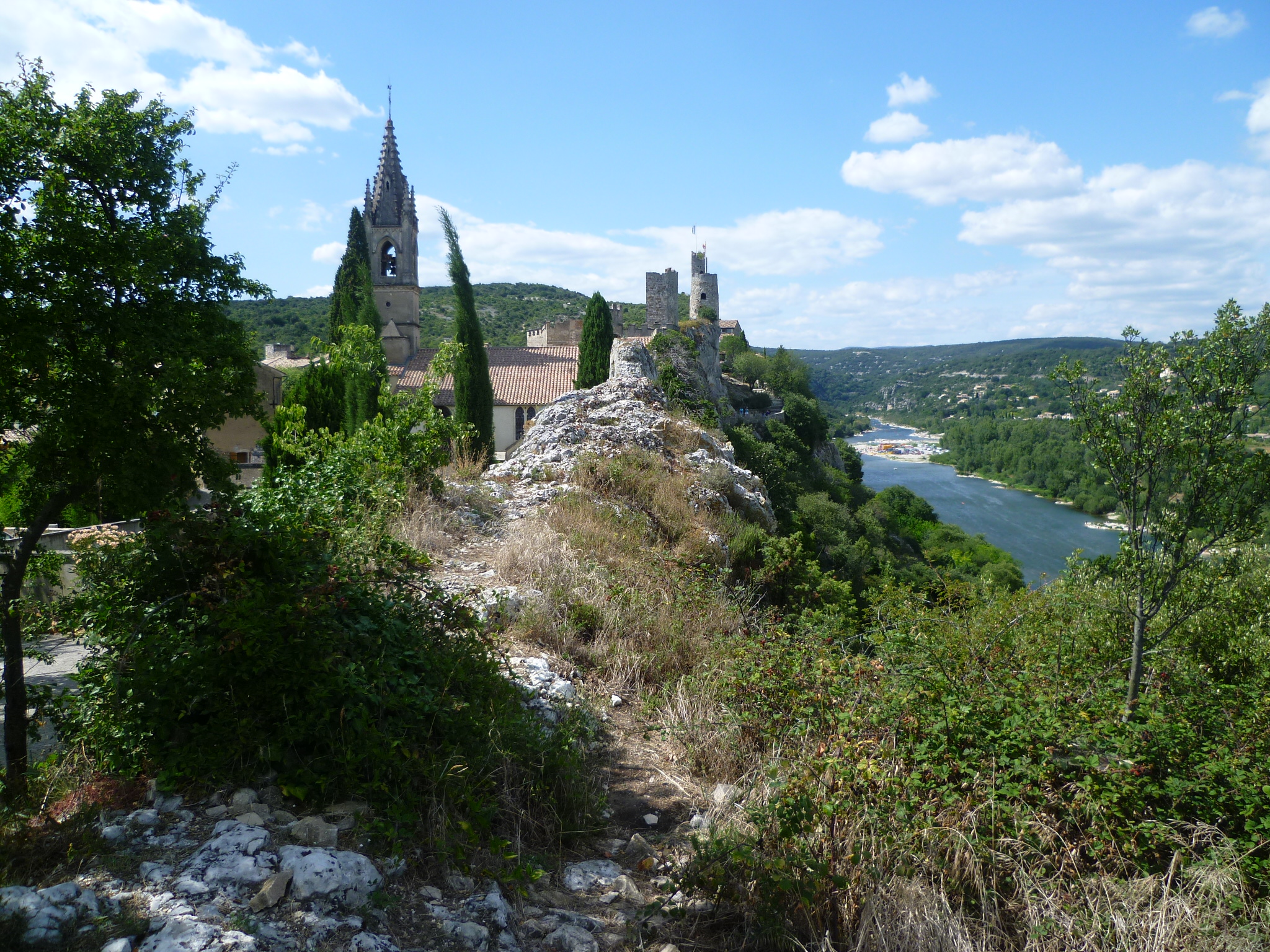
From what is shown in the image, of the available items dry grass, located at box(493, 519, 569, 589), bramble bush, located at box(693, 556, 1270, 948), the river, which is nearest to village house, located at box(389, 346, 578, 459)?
dry grass, located at box(493, 519, 569, 589)

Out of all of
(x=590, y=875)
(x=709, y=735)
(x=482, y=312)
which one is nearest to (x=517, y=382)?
(x=709, y=735)

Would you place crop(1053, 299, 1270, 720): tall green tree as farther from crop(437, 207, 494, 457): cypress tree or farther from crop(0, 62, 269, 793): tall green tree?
crop(437, 207, 494, 457): cypress tree

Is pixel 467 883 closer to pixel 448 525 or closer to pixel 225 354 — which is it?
pixel 225 354

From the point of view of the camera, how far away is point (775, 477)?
880 inches

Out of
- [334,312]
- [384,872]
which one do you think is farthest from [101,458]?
[334,312]

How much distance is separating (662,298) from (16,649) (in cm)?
3996

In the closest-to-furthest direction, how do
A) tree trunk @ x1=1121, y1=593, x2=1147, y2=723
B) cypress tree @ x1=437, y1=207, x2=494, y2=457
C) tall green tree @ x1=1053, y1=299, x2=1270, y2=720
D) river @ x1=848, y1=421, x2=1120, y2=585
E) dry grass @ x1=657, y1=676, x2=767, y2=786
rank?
1. tree trunk @ x1=1121, y1=593, x2=1147, y2=723
2. dry grass @ x1=657, y1=676, x2=767, y2=786
3. tall green tree @ x1=1053, y1=299, x2=1270, y2=720
4. cypress tree @ x1=437, y1=207, x2=494, y2=457
5. river @ x1=848, y1=421, x2=1120, y2=585

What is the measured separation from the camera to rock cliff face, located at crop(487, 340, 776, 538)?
376 inches

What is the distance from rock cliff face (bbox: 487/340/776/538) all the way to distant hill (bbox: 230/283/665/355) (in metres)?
32.3

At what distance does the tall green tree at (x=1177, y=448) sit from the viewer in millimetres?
4418

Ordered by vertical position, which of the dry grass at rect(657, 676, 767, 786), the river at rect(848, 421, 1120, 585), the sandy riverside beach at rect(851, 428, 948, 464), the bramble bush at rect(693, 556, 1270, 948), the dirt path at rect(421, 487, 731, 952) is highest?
the bramble bush at rect(693, 556, 1270, 948)

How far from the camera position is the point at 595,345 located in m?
24.9

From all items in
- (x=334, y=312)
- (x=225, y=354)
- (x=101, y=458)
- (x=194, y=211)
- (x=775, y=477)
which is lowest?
(x=775, y=477)

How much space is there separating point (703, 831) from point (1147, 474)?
3.70 m
